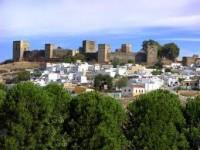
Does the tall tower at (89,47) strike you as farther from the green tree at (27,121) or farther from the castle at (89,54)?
the green tree at (27,121)

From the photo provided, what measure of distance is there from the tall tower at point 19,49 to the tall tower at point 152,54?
2280cm

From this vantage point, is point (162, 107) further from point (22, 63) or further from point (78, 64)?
point (22, 63)

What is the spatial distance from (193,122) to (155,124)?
2.64 meters

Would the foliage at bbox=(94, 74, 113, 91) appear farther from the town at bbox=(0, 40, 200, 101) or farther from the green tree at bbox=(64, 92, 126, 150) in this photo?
the green tree at bbox=(64, 92, 126, 150)

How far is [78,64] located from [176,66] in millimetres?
17155

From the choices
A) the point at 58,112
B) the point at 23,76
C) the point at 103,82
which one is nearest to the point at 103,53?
the point at 23,76

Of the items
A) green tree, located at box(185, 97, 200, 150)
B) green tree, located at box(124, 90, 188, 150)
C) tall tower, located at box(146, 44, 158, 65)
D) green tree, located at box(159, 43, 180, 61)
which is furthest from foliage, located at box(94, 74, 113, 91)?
green tree, located at box(124, 90, 188, 150)

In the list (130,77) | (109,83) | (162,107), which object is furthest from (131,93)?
(162,107)

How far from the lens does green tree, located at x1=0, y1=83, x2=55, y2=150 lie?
3641 centimetres

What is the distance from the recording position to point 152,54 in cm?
11531

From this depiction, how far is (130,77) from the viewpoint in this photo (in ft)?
318

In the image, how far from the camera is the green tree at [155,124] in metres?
36.8

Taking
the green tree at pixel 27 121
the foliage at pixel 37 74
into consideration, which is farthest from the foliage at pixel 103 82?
the green tree at pixel 27 121

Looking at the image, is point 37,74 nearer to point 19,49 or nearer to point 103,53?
point 103,53
